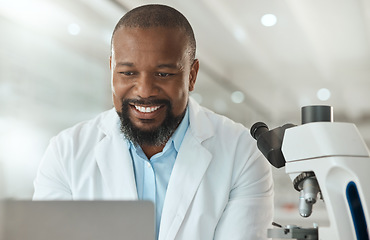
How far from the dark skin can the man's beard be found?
1 cm

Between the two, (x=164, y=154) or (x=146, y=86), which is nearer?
(x=146, y=86)

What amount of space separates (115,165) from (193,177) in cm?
22

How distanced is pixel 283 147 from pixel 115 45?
0.57 m

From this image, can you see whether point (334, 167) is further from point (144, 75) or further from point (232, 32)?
point (232, 32)

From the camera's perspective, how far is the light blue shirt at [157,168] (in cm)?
141

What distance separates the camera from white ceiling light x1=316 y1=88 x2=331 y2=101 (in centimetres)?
457

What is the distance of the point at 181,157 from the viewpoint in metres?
1.40

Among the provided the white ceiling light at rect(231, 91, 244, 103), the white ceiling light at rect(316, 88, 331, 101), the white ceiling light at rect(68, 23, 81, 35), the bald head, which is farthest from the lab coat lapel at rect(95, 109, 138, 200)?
the white ceiling light at rect(316, 88, 331, 101)

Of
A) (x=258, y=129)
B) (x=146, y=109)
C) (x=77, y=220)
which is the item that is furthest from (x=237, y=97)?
(x=77, y=220)

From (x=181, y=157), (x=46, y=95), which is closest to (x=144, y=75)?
(x=181, y=157)

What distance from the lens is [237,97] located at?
440 cm

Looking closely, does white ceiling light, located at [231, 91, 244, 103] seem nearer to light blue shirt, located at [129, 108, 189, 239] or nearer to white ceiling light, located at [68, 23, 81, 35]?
white ceiling light, located at [68, 23, 81, 35]

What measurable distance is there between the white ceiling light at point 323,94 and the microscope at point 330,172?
3.71 metres

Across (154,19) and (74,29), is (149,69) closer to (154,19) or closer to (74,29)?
(154,19)
